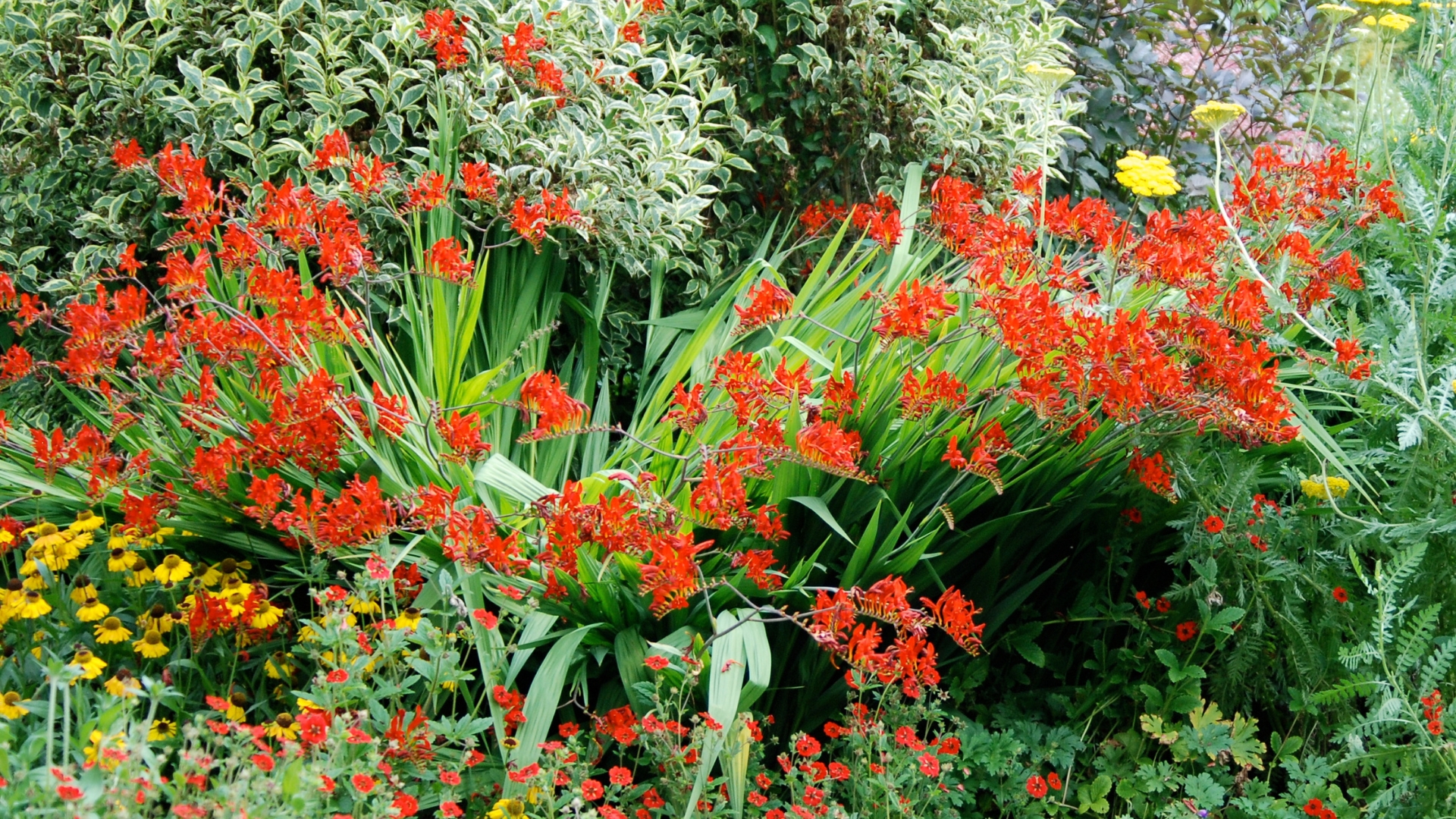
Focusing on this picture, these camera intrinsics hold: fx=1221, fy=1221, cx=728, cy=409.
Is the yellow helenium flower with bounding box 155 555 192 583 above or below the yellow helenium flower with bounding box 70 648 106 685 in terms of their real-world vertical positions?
below

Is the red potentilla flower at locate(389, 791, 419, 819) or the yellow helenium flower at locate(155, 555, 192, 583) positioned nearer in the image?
the red potentilla flower at locate(389, 791, 419, 819)

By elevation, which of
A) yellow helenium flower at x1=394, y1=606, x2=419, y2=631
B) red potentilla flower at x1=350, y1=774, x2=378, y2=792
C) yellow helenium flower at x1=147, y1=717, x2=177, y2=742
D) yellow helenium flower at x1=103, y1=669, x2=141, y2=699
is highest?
yellow helenium flower at x1=103, y1=669, x2=141, y2=699

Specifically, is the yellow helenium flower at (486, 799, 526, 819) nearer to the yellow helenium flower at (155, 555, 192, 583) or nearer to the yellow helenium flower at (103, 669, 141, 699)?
the yellow helenium flower at (103, 669, 141, 699)

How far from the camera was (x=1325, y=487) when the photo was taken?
2.20m

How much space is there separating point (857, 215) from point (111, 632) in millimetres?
2152

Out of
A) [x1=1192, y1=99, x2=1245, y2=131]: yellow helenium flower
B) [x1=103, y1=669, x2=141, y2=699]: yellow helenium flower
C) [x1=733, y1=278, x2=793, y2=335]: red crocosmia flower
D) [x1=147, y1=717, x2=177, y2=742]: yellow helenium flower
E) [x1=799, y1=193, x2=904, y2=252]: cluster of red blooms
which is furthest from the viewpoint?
[x1=799, y1=193, x2=904, y2=252]: cluster of red blooms

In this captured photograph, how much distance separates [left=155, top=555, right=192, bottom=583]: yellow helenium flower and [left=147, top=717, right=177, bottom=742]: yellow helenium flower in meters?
0.24

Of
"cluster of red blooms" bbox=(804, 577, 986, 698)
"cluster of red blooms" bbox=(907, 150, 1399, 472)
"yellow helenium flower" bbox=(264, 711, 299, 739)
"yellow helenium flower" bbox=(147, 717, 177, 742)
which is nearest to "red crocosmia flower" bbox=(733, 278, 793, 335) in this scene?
"cluster of red blooms" bbox=(907, 150, 1399, 472)

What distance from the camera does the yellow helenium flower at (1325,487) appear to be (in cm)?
224

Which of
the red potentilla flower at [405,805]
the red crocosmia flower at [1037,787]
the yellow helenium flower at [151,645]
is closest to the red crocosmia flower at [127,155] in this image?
the yellow helenium flower at [151,645]

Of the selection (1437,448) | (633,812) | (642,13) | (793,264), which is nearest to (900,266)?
(793,264)

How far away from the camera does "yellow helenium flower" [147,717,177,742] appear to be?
189 centimetres

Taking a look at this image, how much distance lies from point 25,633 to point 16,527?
0.21 metres

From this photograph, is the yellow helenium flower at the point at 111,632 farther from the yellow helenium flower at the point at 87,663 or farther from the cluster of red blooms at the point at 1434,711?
the cluster of red blooms at the point at 1434,711
